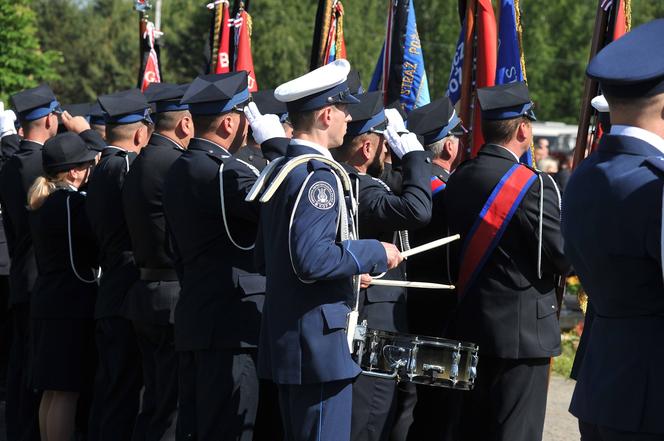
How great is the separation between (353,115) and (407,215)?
70 cm

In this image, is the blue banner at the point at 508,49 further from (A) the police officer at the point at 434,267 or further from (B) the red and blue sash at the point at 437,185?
(B) the red and blue sash at the point at 437,185

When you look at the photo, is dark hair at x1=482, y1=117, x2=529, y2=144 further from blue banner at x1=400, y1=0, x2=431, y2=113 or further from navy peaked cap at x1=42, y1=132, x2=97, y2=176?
blue banner at x1=400, y1=0, x2=431, y2=113

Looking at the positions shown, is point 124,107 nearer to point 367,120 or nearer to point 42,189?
point 42,189

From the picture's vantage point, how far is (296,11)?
166ft

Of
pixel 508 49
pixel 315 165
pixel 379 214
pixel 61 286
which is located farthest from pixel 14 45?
pixel 315 165

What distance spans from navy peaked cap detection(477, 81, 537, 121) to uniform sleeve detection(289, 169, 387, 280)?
4.38 ft

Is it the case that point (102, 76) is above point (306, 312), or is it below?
above

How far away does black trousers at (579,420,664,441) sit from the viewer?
3131 mm

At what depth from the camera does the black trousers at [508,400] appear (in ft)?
16.5

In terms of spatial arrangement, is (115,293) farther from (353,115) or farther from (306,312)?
(306,312)

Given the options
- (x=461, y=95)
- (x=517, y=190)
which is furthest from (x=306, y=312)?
(x=461, y=95)

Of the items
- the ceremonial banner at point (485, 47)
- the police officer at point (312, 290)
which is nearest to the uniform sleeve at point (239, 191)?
the police officer at point (312, 290)

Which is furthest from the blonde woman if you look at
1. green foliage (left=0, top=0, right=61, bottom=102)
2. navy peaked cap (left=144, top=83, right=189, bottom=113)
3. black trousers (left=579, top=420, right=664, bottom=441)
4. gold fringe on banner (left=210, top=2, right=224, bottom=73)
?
green foliage (left=0, top=0, right=61, bottom=102)

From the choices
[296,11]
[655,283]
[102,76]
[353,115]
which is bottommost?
[655,283]
